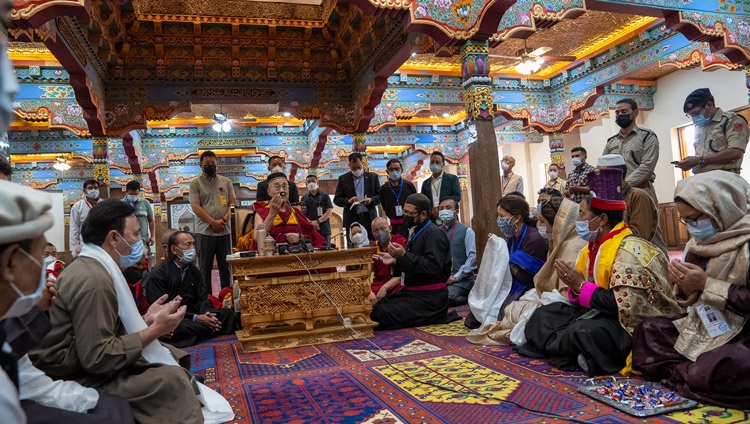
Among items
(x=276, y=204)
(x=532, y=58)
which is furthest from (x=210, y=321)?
(x=532, y=58)

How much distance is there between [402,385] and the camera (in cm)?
311

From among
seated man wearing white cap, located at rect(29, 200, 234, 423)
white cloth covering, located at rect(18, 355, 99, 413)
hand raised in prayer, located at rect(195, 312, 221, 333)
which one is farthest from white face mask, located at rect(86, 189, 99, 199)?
white cloth covering, located at rect(18, 355, 99, 413)

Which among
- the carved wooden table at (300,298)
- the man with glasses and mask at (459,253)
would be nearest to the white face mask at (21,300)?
the carved wooden table at (300,298)

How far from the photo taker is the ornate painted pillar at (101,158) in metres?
8.58

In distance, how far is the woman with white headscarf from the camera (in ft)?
7.99

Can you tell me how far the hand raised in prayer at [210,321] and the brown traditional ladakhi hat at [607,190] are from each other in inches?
118

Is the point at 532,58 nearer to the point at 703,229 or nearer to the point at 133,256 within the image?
the point at 703,229

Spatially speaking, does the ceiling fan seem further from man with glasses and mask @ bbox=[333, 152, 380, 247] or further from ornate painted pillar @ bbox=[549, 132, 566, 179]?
man with glasses and mask @ bbox=[333, 152, 380, 247]

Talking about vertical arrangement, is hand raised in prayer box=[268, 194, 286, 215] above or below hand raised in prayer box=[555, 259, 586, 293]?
above

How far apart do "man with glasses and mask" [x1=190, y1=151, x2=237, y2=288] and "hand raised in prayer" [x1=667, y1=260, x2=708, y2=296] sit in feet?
16.0

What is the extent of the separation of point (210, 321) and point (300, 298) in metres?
0.80

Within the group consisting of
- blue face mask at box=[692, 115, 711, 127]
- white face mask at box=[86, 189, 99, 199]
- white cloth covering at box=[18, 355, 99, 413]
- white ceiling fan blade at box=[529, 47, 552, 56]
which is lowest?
white cloth covering at box=[18, 355, 99, 413]

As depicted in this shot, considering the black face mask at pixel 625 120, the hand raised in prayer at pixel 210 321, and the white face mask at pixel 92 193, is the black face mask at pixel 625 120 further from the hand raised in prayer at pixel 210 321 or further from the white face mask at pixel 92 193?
the white face mask at pixel 92 193

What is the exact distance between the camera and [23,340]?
56.7 inches
